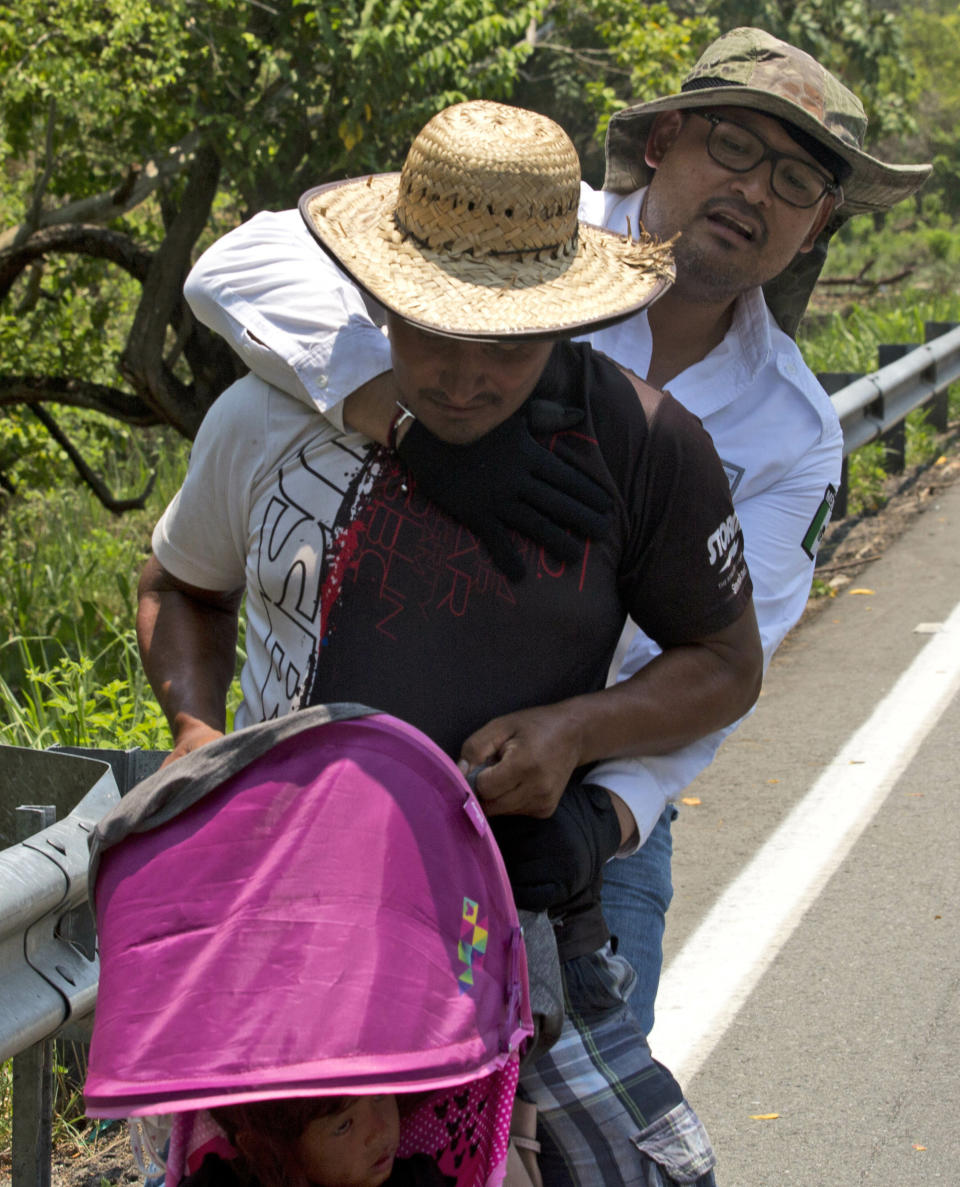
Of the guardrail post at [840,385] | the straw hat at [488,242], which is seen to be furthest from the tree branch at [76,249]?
the straw hat at [488,242]

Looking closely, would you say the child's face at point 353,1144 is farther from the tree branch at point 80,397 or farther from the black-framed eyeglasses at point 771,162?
the tree branch at point 80,397

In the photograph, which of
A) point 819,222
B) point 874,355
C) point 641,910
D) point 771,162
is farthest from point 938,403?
A: point 641,910

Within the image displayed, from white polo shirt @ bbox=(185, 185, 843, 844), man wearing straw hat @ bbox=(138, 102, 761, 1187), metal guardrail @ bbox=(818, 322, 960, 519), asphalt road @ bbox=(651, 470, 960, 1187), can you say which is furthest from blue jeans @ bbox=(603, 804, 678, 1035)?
metal guardrail @ bbox=(818, 322, 960, 519)

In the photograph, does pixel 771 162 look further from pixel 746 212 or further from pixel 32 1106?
pixel 32 1106

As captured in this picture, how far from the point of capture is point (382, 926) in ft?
5.35

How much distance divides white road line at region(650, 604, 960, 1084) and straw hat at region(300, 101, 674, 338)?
221cm

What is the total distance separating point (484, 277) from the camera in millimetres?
1884

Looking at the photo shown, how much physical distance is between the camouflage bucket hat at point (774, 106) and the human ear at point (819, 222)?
0.20 ft

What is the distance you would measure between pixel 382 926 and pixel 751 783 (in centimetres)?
364

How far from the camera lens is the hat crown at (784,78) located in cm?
286

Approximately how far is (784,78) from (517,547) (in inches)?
55.0

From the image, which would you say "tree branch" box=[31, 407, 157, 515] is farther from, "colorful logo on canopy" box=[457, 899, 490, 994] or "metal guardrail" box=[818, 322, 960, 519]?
"colorful logo on canopy" box=[457, 899, 490, 994]

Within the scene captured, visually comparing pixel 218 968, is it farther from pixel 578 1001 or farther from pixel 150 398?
pixel 150 398

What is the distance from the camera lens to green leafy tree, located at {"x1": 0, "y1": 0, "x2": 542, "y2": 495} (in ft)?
24.6
